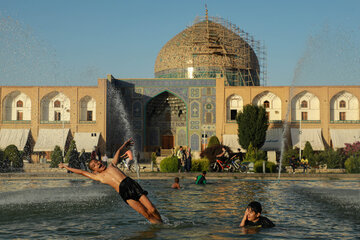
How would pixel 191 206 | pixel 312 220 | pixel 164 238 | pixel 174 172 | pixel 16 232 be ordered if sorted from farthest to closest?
pixel 174 172, pixel 191 206, pixel 312 220, pixel 16 232, pixel 164 238

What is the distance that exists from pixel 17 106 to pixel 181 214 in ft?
98.5

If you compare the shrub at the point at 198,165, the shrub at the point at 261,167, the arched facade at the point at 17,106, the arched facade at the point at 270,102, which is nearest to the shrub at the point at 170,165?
the shrub at the point at 198,165

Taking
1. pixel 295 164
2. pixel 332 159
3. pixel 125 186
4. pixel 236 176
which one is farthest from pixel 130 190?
pixel 332 159

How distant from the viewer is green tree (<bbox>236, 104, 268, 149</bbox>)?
31125 mm

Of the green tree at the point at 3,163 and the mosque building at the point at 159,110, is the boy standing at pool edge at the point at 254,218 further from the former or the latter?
the mosque building at the point at 159,110

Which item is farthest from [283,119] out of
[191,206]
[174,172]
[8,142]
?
[191,206]

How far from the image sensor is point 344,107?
115 feet

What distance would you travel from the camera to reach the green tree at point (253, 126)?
3112cm

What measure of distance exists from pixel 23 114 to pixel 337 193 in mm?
28291

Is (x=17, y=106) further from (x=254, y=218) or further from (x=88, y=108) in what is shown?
(x=254, y=218)

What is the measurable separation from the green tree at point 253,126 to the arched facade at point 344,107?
6.88 m

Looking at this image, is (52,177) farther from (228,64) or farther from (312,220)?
(228,64)

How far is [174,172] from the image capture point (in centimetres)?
1980

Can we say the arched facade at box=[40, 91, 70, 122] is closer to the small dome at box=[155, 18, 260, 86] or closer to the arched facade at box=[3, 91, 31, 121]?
the arched facade at box=[3, 91, 31, 121]
